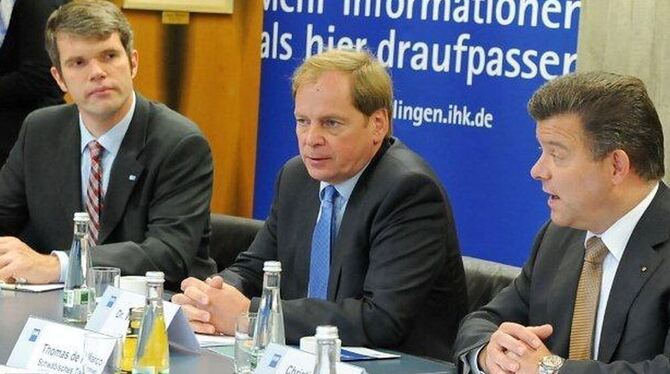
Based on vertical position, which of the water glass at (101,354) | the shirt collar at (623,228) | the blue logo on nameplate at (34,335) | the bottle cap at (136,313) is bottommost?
the blue logo on nameplate at (34,335)

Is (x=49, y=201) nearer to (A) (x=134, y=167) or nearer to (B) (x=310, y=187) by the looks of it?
(A) (x=134, y=167)

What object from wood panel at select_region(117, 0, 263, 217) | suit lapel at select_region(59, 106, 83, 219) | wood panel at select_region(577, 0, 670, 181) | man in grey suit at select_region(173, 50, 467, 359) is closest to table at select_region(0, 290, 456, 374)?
man in grey suit at select_region(173, 50, 467, 359)

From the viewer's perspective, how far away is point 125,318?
327cm

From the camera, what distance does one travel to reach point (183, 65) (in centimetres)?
714

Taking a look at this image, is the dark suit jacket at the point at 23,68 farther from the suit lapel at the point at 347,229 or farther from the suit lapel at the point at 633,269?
the suit lapel at the point at 633,269

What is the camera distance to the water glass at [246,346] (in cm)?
306

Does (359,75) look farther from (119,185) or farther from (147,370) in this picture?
(147,370)

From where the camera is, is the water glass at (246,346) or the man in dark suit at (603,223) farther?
the man in dark suit at (603,223)

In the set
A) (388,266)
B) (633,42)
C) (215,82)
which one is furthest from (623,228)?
(215,82)

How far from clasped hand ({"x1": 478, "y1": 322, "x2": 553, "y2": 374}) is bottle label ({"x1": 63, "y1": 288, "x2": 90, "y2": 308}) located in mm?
1034

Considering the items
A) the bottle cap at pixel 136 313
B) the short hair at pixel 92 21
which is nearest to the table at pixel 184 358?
the bottle cap at pixel 136 313

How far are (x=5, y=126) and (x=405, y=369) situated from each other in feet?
12.2

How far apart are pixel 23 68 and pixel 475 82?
6.70 feet

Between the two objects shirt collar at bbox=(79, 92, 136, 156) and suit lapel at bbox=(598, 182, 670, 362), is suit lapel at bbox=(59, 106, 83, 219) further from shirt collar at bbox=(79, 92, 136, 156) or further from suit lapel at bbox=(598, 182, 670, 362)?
suit lapel at bbox=(598, 182, 670, 362)
